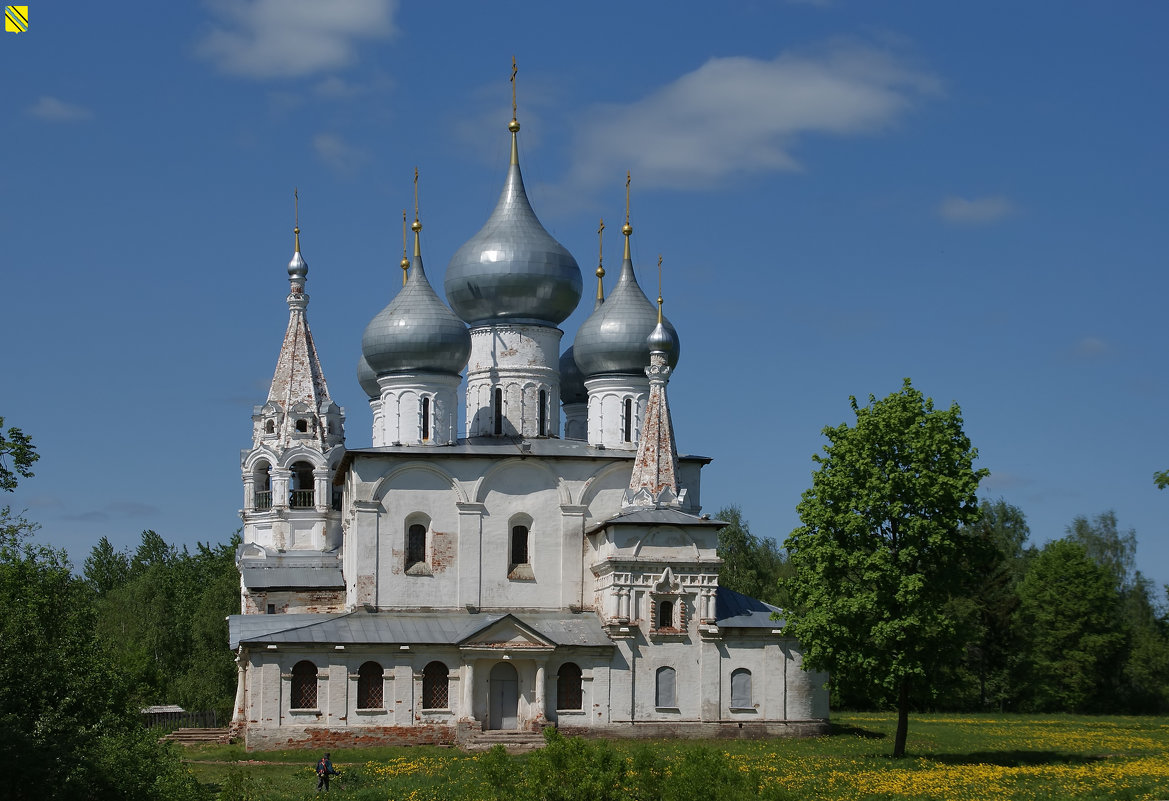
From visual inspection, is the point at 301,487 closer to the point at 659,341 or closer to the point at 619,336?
the point at 619,336

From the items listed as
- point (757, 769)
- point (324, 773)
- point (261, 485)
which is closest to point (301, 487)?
point (261, 485)

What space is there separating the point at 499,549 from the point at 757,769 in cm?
1603

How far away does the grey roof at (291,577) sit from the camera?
128ft

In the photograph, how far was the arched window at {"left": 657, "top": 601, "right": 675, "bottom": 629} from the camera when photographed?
116ft

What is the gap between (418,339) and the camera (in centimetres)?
3819

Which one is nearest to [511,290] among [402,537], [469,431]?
[469,431]

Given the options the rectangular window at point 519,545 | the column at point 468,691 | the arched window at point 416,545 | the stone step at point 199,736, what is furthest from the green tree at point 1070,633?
the stone step at point 199,736

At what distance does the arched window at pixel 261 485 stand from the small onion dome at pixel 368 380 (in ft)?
13.1

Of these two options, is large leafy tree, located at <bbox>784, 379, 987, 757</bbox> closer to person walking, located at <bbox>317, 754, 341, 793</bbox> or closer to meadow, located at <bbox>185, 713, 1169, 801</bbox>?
meadow, located at <bbox>185, 713, 1169, 801</bbox>

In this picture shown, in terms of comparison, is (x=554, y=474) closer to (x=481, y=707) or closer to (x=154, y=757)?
(x=481, y=707)

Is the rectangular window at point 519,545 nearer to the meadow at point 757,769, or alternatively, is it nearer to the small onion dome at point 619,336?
the small onion dome at point 619,336

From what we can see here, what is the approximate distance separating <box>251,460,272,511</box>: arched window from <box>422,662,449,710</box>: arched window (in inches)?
378

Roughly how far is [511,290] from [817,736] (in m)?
13.3

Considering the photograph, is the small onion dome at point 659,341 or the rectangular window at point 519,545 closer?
the rectangular window at point 519,545
